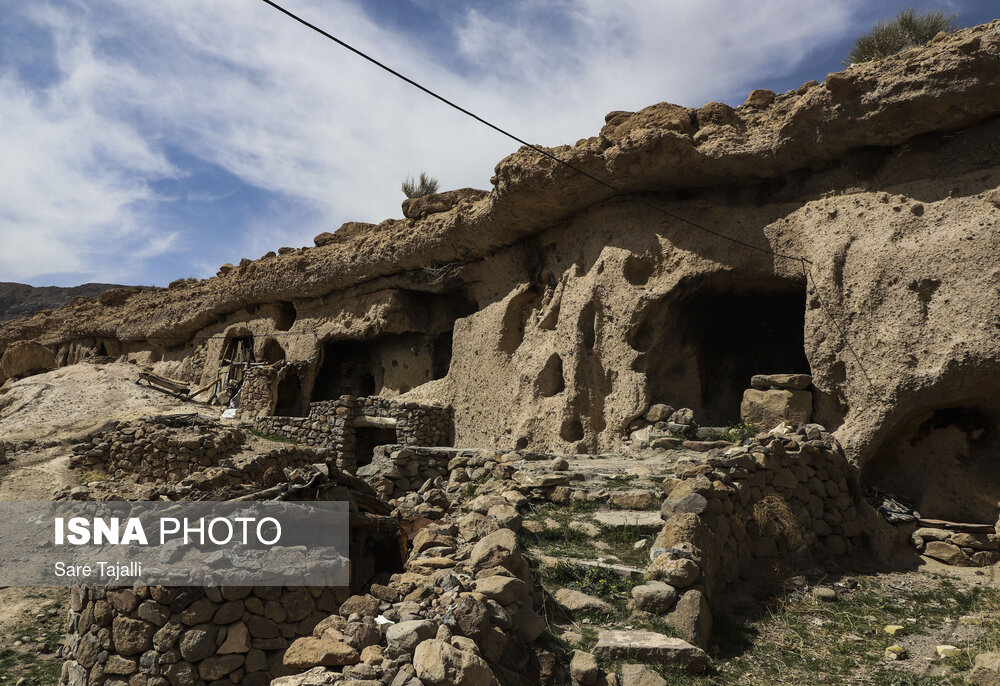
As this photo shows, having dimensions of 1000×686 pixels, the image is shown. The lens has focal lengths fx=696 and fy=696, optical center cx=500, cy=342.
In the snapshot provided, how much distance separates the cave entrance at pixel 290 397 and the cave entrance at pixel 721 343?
35.6ft

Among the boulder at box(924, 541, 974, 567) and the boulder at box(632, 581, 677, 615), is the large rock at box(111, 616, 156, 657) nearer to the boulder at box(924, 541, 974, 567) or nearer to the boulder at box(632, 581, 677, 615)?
the boulder at box(632, 581, 677, 615)

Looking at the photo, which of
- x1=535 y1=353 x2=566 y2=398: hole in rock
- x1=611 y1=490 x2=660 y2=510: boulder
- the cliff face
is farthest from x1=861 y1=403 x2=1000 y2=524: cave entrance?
x1=535 y1=353 x2=566 y2=398: hole in rock

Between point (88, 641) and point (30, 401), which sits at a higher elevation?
point (30, 401)

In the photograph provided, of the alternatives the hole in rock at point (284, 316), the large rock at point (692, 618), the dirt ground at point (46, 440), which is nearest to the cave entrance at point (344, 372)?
the hole in rock at point (284, 316)

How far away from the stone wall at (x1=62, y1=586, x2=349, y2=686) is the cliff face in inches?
294

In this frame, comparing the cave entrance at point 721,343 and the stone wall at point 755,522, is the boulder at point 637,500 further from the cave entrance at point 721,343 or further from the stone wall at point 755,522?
the cave entrance at point 721,343

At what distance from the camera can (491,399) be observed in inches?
565

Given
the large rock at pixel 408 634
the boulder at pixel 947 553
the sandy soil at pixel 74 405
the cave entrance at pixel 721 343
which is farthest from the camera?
the sandy soil at pixel 74 405

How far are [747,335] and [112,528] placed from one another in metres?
10.6

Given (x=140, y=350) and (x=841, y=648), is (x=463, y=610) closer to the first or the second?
(x=841, y=648)

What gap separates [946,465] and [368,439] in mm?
10855

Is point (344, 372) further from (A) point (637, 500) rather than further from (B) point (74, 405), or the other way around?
(A) point (637, 500)

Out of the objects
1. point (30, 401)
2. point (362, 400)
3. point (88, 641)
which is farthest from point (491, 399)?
point (30, 401)

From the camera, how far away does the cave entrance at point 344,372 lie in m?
19.8
